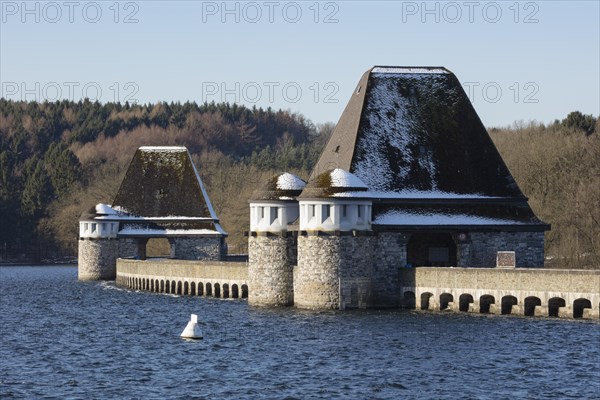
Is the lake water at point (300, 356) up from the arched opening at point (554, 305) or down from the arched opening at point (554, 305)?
down

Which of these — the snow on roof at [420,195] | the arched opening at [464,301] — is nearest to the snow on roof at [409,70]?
the snow on roof at [420,195]

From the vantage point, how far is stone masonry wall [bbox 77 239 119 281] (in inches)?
3716

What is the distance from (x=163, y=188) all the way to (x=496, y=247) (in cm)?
4066

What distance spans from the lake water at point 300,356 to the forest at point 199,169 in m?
32.7

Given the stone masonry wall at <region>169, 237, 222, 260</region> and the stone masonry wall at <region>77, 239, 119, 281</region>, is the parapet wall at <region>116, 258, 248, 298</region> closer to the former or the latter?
the stone masonry wall at <region>77, 239, 119, 281</region>

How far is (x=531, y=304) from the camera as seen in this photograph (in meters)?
54.0

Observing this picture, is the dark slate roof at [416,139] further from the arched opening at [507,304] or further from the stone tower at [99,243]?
the stone tower at [99,243]

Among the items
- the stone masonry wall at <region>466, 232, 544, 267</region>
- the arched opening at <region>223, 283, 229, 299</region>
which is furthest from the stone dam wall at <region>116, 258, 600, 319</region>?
the arched opening at <region>223, 283, 229, 299</region>

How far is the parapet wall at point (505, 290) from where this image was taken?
51.1m

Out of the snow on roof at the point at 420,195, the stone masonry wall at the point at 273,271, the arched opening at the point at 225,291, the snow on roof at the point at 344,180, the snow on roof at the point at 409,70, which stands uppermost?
the snow on roof at the point at 409,70

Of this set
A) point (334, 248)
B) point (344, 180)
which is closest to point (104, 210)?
point (344, 180)

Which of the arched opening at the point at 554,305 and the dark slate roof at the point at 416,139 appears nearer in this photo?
the arched opening at the point at 554,305

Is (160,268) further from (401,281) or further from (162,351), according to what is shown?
(162,351)

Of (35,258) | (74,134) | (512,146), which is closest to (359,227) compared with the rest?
(512,146)
